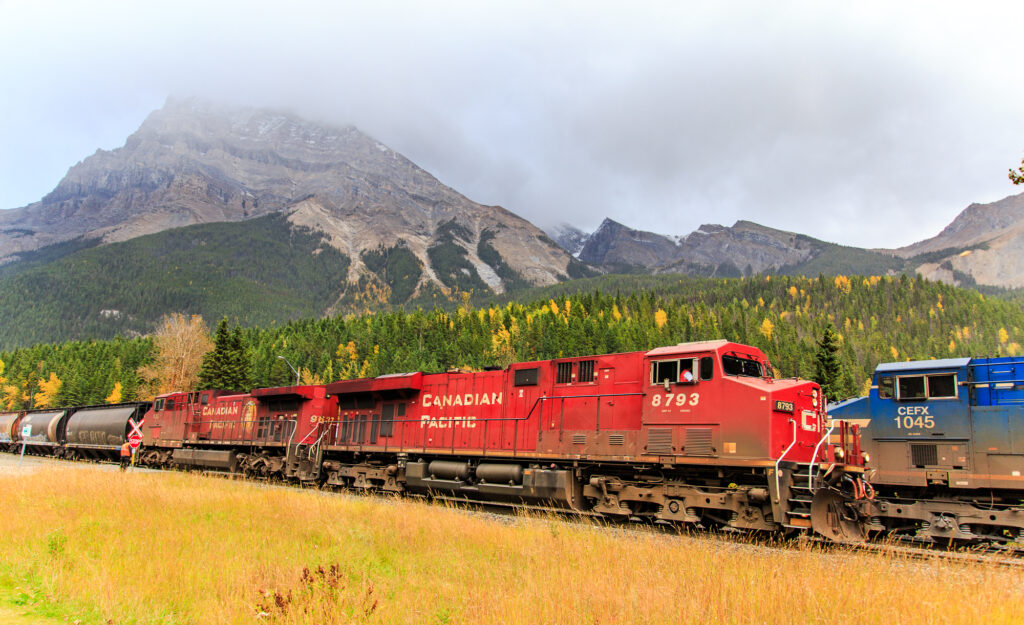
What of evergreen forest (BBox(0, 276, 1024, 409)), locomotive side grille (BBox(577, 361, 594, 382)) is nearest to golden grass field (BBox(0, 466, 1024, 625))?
locomotive side grille (BBox(577, 361, 594, 382))

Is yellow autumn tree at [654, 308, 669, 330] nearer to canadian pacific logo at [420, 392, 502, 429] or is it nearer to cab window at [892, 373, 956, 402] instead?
canadian pacific logo at [420, 392, 502, 429]

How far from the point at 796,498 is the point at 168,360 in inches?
2710

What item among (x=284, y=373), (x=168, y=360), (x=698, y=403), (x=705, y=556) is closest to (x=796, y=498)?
(x=698, y=403)

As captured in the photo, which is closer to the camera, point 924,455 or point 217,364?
point 924,455

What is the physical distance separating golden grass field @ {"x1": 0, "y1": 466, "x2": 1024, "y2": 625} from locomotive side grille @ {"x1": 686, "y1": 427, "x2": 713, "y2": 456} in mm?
2558

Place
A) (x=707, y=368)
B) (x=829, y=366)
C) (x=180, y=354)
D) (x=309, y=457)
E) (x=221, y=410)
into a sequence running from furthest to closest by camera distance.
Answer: (x=180, y=354) < (x=829, y=366) < (x=221, y=410) < (x=309, y=457) < (x=707, y=368)

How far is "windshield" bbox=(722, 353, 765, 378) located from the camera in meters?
13.5

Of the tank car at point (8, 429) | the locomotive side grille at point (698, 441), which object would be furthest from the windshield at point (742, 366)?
the tank car at point (8, 429)

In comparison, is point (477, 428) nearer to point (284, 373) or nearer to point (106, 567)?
point (106, 567)

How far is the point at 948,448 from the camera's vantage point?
14.3 metres

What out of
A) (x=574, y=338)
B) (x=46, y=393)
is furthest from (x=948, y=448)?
(x=46, y=393)

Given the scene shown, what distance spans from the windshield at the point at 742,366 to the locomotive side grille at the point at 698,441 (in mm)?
1426

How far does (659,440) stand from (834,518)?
3807mm

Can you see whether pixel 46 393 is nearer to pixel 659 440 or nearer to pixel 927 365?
pixel 659 440
